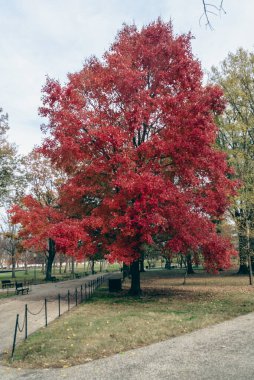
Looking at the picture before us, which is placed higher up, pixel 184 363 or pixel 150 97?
pixel 150 97

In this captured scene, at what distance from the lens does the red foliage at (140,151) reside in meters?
16.7

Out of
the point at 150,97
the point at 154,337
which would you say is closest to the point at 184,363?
the point at 154,337

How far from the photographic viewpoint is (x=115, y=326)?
11680 mm

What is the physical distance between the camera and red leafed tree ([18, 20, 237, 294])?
16969 mm

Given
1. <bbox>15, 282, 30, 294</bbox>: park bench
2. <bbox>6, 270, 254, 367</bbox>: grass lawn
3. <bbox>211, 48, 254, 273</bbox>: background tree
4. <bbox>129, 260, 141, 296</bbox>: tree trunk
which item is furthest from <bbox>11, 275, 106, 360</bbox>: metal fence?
<bbox>211, 48, 254, 273</bbox>: background tree

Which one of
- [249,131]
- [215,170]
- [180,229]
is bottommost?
[180,229]

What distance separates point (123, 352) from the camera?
8914 mm

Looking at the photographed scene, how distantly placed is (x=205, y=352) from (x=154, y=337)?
1.86 meters

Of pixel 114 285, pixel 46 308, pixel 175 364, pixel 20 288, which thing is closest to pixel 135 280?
pixel 114 285

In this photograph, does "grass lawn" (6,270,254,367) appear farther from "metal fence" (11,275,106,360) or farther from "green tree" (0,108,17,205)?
"green tree" (0,108,17,205)

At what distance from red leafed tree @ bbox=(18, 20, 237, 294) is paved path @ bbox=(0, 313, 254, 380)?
23.5 ft

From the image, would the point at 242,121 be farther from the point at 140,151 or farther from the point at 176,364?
the point at 176,364

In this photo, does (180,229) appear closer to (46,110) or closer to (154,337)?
(154,337)

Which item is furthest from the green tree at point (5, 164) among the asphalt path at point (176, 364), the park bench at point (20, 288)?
the asphalt path at point (176, 364)
